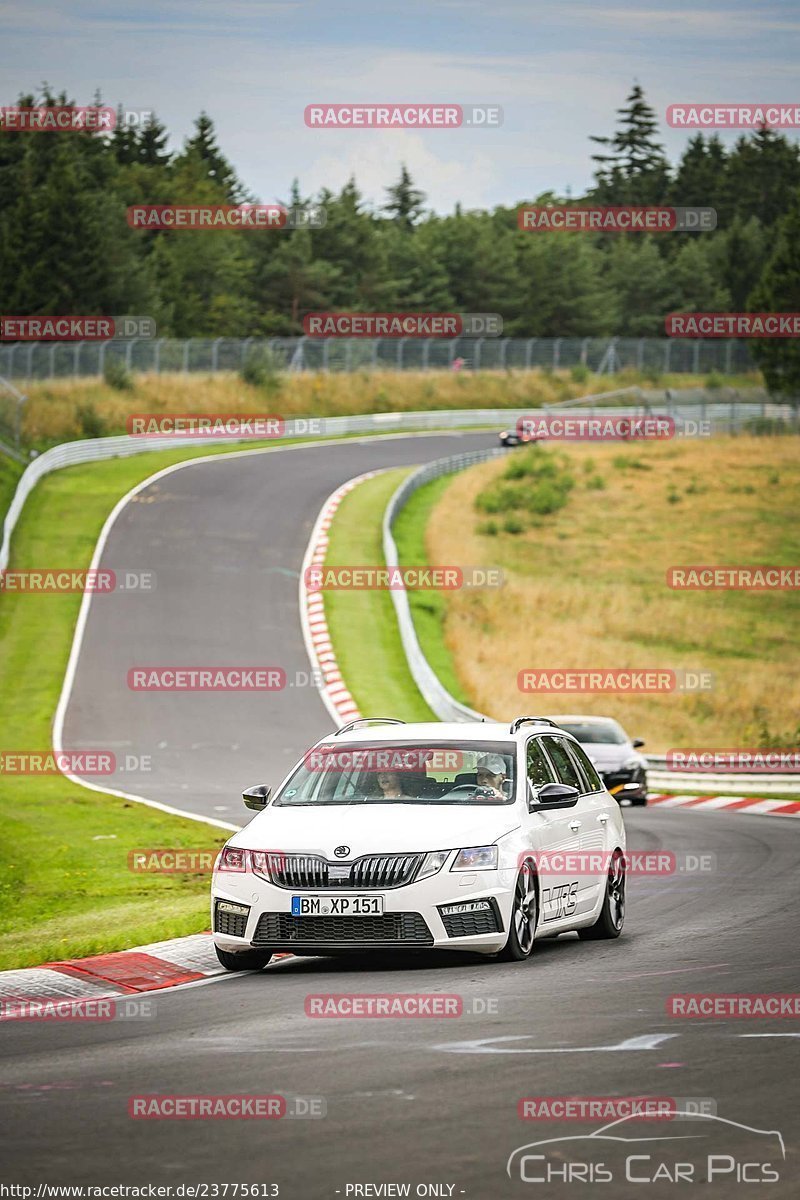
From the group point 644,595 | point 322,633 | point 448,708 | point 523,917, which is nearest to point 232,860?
point 523,917

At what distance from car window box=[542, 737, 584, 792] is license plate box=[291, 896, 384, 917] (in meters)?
2.58

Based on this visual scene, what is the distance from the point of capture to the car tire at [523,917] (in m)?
11.9

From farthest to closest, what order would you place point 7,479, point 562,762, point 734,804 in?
point 7,479 → point 734,804 → point 562,762

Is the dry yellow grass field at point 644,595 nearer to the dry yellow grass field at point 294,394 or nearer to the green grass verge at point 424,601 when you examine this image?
the green grass verge at point 424,601

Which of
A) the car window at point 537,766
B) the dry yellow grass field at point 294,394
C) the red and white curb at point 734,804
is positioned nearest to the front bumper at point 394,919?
the car window at point 537,766

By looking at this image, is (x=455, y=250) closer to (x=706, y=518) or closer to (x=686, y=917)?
(x=706, y=518)

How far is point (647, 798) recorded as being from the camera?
31.8 meters

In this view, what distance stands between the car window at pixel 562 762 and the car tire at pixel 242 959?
2761mm

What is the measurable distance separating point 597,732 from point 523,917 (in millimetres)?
18959

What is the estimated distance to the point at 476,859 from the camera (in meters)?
11.6

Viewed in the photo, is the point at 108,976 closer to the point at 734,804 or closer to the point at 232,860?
the point at 232,860

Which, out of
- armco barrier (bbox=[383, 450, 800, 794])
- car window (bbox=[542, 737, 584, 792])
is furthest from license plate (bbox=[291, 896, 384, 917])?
armco barrier (bbox=[383, 450, 800, 794])

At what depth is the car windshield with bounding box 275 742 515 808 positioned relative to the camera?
12.5m

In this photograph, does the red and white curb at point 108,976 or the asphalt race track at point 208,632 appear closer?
the red and white curb at point 108,976
